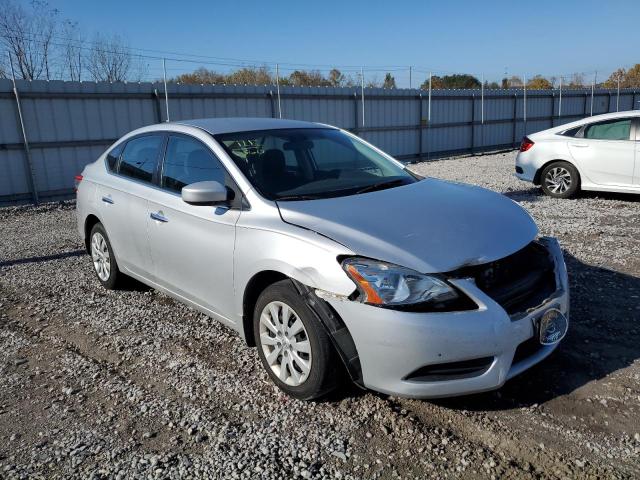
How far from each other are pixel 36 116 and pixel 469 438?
11.2 meters

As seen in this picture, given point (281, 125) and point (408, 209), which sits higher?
point (281, 125)

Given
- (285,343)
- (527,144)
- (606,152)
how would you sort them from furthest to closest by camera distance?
A: (527,144) < (606,152) < (285,343)

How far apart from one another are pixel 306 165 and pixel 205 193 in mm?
906

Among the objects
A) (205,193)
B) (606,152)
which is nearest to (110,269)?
(205,193)

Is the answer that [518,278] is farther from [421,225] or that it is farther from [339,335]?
[339,335]

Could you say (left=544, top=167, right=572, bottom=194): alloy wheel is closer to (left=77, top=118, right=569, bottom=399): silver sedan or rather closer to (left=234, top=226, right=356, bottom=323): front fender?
(left=77, top=118, right=569, bottom=399): silver sedan

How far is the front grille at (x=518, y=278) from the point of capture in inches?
115

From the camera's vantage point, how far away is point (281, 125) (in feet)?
14.7

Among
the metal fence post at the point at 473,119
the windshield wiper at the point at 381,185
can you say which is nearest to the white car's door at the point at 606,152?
the windshield wiper at the point at 381,185

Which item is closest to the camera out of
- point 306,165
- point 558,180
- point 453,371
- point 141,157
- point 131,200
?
point 453,371

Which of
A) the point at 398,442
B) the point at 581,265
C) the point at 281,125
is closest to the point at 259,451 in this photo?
the point at 398,442

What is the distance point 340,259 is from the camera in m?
2.90

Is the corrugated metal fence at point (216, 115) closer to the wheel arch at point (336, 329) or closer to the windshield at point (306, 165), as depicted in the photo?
the windshield at point (306, 165)

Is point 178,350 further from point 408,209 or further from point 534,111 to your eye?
point 534,111
